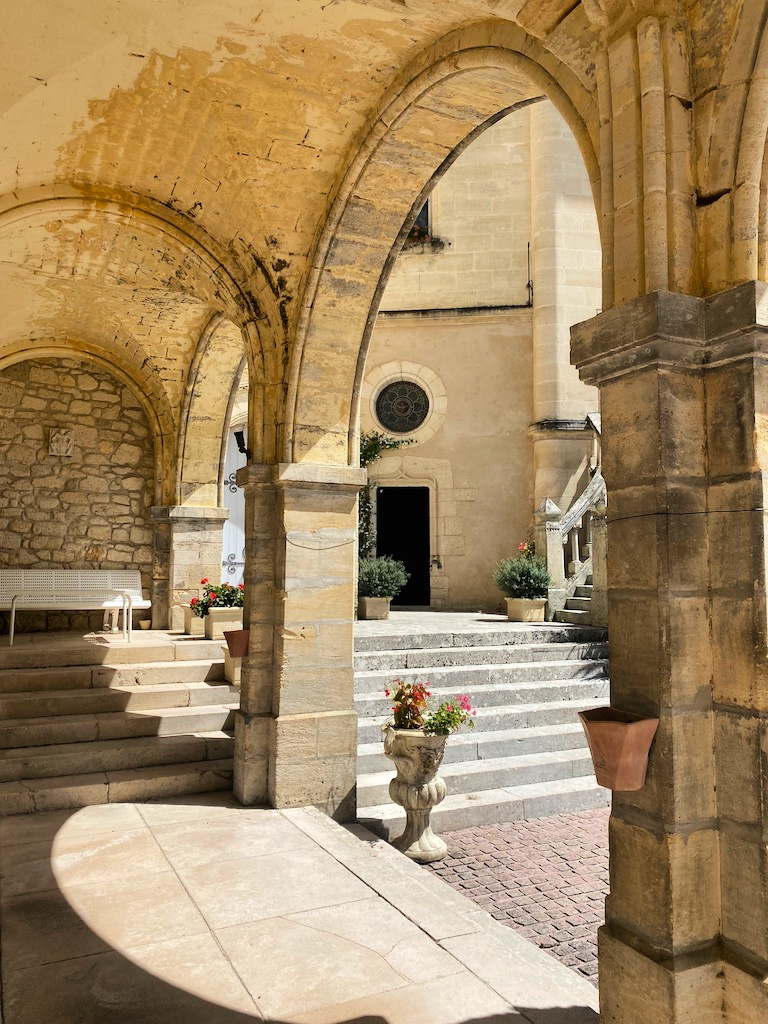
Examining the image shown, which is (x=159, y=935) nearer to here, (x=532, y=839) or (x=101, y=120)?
(x=532, y=839)

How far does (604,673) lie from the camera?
277 inches

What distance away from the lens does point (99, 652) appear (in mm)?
6223

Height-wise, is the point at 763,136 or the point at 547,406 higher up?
the point at 547,406

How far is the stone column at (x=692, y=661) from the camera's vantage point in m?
2.00

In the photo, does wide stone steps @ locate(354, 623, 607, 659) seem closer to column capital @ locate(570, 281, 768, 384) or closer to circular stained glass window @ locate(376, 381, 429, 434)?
circular stained glass window @ locate(376, 381, 429, 434)

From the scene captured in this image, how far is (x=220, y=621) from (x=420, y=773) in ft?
10.7

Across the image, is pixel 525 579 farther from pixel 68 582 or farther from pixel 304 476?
pixel 68 582

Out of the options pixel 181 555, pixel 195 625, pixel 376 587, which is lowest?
pixel 195 625

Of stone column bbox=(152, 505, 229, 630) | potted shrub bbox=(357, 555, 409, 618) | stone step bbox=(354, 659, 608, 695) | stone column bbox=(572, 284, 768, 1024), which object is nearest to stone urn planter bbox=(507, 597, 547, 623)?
potted shrub bbox=(357, 555, 409, 618)

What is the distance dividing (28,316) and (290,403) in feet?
11.8

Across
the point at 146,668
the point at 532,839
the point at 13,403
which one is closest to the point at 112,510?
the point at 13,403

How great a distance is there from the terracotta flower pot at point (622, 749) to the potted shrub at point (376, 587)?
723cm

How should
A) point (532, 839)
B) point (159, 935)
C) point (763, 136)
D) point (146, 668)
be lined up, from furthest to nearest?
1. point (146, 668)
2. point (532, 839)
3. point (159, 935)
4. point (763, 136)

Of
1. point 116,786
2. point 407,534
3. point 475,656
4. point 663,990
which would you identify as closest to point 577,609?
point 475,656
